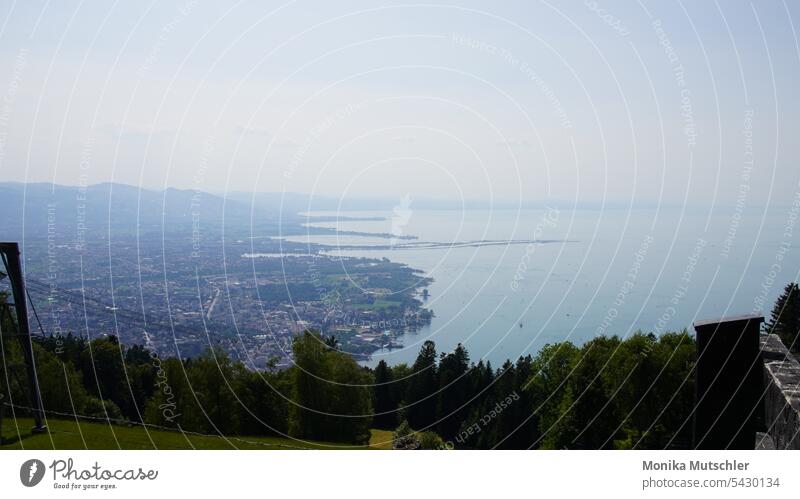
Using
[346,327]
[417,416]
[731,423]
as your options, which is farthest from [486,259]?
[731,423]

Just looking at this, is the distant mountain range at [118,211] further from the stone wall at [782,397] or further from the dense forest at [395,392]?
the stone wall at [782,397]

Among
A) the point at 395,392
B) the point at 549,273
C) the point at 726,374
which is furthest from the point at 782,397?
the point at 395,392

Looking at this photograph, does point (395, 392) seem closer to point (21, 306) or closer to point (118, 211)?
point (118, 211)

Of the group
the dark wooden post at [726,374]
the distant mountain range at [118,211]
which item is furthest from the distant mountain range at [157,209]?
the dark wooden post at [726,374]

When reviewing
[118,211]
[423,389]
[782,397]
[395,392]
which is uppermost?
[118,211]
